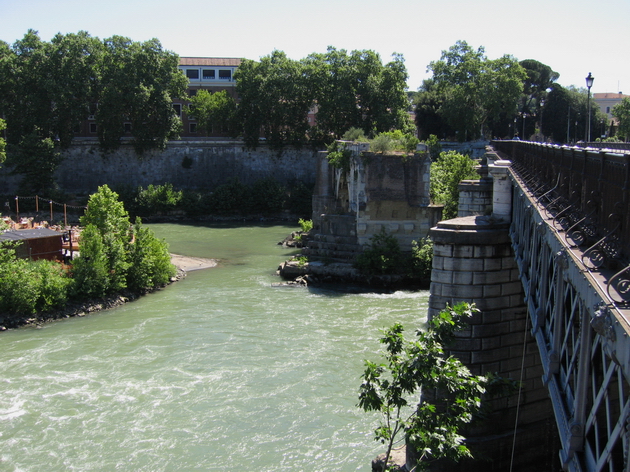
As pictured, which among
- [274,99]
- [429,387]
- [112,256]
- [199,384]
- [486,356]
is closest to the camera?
[429,387]

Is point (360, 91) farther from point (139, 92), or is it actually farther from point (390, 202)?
point (390, 202)

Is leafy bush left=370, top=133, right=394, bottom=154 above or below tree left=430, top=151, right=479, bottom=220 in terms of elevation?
above

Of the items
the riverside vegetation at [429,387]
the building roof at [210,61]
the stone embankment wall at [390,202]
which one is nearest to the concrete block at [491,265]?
the riverside vegetation at [429,387]

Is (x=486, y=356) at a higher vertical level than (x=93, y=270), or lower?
higher

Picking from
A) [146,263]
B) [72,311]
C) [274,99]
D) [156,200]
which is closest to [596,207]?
[72,311]

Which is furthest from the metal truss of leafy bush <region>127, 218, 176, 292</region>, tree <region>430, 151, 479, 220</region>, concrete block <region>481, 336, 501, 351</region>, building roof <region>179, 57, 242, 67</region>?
building roof <region>179, 57, 242, 67</region>

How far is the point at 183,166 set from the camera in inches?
1919

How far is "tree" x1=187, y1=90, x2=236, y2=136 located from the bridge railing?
143 ft

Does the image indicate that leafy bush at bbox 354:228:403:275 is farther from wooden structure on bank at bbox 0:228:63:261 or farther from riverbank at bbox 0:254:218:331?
wooden structure on bank at bbox 0:228:63:261

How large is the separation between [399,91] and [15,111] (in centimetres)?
2631

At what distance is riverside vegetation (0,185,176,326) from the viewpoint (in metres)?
19.5

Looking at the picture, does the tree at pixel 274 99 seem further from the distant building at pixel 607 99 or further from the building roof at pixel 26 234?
the distant building at pixel 607 99

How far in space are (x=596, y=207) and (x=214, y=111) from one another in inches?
1843

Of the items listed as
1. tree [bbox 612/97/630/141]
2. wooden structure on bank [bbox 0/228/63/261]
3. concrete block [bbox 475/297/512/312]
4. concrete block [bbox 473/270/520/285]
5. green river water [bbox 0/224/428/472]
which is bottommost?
green river water [bbox 0/224/428/472]
